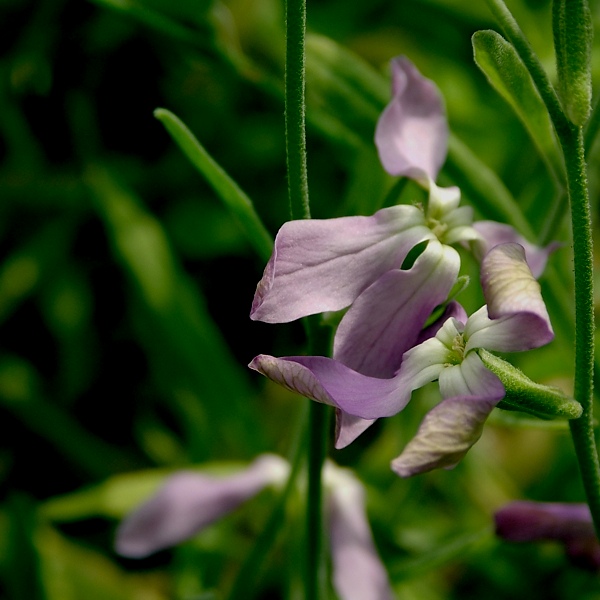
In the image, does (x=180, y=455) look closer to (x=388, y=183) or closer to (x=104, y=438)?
(x=104, y=438)

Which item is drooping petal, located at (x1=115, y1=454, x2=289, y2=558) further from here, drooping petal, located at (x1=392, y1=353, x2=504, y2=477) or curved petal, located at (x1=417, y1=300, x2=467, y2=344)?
drooping petal, located at (x1=392, y1=353, x2=504, y2=477)

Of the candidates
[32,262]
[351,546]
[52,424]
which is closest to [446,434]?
[351,546]

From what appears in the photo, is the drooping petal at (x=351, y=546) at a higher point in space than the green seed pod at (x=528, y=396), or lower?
lower

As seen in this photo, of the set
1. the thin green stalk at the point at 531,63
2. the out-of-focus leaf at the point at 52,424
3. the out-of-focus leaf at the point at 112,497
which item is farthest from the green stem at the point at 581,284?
the out-of-focus leaf at the point at 52,424

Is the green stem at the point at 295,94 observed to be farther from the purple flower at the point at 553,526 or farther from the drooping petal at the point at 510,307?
the purple flower at the point at 553,526

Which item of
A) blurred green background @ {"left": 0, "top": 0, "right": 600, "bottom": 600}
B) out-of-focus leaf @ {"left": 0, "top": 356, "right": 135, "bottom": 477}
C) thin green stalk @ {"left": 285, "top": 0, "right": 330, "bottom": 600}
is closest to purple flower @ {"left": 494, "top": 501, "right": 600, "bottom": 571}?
thin green stalk @ {"left": 285, "top": 0, "right": 330, "bottom": 600}

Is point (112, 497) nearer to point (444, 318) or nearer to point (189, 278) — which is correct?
point (189, 278)

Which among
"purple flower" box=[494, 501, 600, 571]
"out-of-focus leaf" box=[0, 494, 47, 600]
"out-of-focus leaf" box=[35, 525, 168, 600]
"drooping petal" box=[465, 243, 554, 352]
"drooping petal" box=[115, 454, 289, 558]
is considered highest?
"drooping petal" box=[465, 243, 554, 352]
